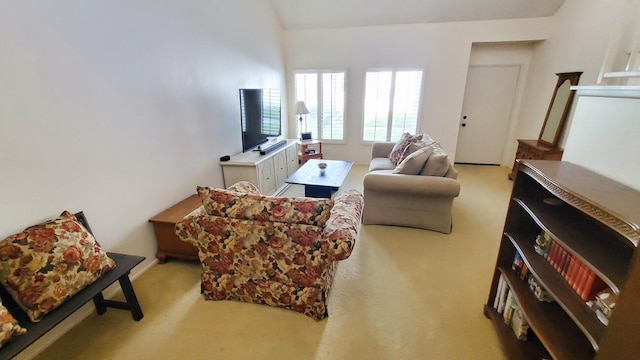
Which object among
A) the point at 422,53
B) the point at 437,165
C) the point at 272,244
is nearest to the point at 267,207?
Result: the point at 272,244

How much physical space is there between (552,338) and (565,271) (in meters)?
0.33

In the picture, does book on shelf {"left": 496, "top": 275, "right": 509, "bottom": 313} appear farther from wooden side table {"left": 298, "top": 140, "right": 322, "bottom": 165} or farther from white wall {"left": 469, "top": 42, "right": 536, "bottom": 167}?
white wall {"left": 469, "top": 42, "right": 536, "bottom": 167}

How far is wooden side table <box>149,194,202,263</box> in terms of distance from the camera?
2434 mm

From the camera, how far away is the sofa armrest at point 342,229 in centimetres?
165

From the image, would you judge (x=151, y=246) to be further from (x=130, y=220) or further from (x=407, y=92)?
(x=407, y=92)

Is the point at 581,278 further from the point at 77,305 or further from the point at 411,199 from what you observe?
the point at 77,305

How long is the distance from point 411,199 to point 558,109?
3.05m

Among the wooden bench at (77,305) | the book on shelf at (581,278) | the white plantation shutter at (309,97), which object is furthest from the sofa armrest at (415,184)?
the white plantation shutter at (309,97)

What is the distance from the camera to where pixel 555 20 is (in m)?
4.44

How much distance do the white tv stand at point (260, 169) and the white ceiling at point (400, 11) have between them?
2.48 meters

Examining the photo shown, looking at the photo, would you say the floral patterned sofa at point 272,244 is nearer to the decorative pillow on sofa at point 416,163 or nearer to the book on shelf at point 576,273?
the book on shelf at point 576,273

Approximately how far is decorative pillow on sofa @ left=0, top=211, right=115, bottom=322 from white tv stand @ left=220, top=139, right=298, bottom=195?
1.90 metres

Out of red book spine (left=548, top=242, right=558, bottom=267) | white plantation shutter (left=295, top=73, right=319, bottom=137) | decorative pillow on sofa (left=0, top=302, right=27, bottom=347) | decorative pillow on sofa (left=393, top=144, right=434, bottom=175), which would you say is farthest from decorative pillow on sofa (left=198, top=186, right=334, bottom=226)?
white plantation shutter (left=295, top=73, right=319, bottom=137)

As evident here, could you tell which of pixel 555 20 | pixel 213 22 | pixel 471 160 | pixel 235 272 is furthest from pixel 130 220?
pixel 555 20
